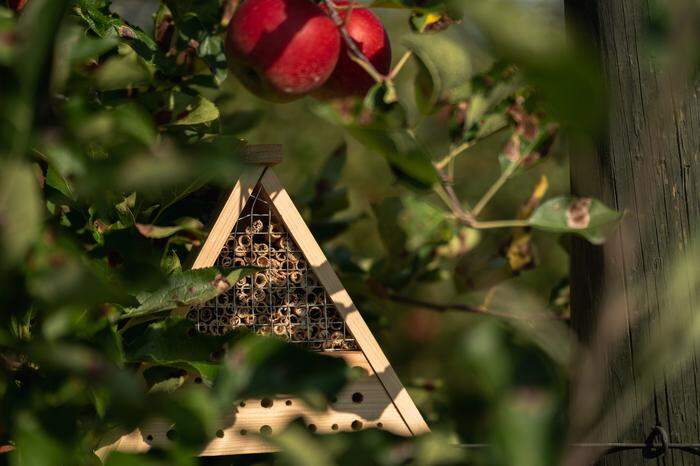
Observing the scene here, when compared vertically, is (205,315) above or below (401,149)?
below

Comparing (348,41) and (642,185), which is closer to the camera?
(348,41)

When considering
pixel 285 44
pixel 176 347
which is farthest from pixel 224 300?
pixel 285 44

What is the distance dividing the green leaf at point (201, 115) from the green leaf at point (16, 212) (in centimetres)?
65

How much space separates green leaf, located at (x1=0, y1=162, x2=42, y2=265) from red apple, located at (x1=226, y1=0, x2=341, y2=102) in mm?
500

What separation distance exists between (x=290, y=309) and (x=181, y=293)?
140mm

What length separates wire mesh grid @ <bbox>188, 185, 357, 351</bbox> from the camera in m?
0.84

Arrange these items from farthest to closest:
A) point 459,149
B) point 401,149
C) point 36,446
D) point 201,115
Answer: point 201,115, point 459,149, point 401,149, point 36,446

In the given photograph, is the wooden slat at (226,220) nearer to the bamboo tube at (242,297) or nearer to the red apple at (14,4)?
the bamboo tube at (242,297)

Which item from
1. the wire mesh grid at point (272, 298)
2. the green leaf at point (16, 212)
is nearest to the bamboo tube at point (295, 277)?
the wire mesh grid at point (272, 298)

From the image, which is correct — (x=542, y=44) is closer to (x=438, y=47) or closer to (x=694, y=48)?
(x=694, y=48)

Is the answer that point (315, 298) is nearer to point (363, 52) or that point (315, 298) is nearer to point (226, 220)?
point (226, 220)

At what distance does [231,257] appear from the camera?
0.85 m

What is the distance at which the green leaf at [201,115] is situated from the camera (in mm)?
939

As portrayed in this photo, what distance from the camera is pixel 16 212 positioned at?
0.98ft
